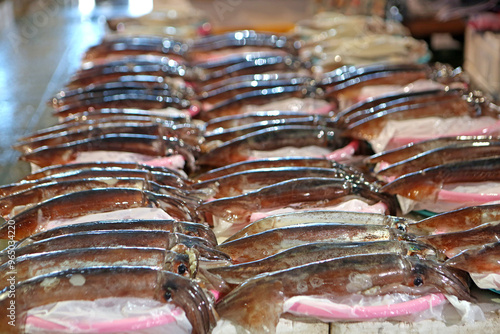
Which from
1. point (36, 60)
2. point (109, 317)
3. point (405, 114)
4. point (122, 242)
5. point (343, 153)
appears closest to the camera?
point (109, 317)

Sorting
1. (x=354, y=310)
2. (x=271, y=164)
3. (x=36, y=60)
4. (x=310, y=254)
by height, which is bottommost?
(x=354, y=310)

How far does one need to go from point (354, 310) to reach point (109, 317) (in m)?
0.79

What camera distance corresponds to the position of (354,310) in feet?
6.02

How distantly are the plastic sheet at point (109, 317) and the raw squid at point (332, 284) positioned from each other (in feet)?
0.57

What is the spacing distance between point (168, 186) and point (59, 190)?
0.49 m

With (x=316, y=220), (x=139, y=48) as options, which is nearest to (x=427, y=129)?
(x=316, y=220)

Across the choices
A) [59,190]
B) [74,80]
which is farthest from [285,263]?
[74,80]

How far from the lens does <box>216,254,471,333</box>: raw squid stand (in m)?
1.82

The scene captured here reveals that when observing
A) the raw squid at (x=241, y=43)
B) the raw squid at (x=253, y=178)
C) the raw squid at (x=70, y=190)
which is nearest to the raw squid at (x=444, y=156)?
the raw squid at (x=253, y=178)

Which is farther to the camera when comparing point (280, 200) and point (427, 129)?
point (427, 129)

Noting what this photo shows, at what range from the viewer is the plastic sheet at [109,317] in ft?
5.73

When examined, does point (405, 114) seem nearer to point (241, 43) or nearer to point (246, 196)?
point (246, 196)

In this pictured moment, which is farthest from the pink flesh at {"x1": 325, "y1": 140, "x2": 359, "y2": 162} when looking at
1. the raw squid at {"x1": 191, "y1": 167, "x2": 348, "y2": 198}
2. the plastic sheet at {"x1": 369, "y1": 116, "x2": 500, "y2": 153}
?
the raw squid at {"x1": 191, "y1": 167, "x2": 348, "y2": 198}

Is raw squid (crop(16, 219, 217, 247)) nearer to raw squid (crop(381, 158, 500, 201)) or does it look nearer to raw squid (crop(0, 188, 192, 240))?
raw squid (crop(0, 188, 192, 240))
